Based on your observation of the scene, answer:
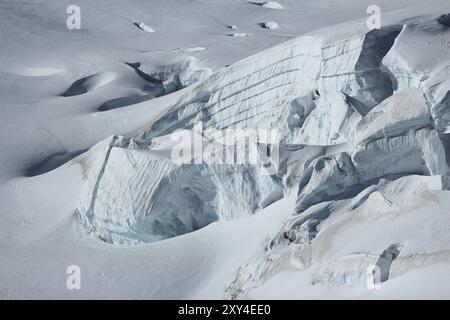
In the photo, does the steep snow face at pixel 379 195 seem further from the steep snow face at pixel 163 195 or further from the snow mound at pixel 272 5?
the snow mound at pixel 272 5

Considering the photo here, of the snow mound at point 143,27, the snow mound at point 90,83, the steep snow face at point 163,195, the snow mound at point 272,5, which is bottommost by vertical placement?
the steep snow face at point 163,195

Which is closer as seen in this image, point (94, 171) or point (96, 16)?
point (94, 171)

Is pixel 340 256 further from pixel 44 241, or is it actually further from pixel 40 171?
pixel 40 171

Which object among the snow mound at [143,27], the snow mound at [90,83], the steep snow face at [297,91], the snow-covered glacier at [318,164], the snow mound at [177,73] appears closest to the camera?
the snow-covered glacier at [318,164]

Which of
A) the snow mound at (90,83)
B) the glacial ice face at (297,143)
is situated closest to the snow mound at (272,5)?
the snow mound at (90,83)

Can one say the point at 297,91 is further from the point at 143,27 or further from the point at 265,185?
the point at 143,27

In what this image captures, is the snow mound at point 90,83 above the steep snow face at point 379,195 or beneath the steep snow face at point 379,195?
above

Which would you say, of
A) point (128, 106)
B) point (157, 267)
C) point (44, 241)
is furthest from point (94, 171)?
point (128, 106)
